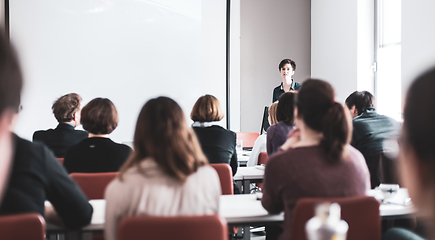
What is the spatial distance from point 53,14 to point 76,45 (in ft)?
1.58

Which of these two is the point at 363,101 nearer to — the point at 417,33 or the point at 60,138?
the point at 417,33

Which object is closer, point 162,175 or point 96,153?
point 162,175

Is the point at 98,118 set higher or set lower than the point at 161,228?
higher

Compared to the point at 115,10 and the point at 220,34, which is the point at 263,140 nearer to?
the point at 220,34

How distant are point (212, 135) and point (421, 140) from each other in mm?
2618

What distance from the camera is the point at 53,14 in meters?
5.31

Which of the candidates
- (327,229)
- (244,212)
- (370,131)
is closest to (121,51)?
(370,131)

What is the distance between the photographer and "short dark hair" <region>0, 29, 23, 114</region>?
50cm

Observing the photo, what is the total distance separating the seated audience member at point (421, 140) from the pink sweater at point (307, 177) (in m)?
1.04

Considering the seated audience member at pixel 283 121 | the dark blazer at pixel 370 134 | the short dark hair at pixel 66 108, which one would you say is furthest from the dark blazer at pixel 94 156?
the dark blazer at pixel 370 134

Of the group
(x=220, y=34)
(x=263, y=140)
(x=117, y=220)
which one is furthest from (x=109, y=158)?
(x=220, y=34)

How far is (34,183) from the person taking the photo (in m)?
1.49

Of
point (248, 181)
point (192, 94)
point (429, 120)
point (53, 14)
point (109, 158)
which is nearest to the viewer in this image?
point (429, 120)

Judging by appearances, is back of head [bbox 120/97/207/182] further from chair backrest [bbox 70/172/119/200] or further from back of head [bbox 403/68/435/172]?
back of head [bbox 403/68/435/172]
